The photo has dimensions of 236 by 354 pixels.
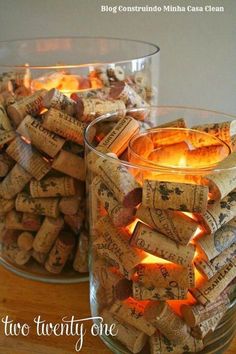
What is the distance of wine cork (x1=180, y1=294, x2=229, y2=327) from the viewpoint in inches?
20.9

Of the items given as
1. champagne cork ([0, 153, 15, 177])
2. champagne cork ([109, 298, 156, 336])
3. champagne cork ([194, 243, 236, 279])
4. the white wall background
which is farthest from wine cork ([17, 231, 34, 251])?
the white wall background

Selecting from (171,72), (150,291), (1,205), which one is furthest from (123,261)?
(171,72)

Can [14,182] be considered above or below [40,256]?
above

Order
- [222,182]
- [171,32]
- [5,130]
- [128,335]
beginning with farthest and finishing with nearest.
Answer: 1. [171,32]
2. [5,130]
3. [128,335]
4. [222,182]

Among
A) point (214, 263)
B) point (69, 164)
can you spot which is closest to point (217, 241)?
point (214, 263)

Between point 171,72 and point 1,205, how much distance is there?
485 millimetres

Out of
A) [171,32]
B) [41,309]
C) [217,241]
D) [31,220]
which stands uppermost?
[171,32]

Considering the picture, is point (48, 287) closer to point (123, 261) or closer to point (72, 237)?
point (72, 237)

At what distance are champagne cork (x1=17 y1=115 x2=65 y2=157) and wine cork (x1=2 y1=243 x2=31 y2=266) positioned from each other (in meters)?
0.20

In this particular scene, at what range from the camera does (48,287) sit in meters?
0.74

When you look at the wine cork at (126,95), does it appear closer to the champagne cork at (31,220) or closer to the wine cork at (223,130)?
the wine cork at (223,130)

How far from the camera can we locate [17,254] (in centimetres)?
76

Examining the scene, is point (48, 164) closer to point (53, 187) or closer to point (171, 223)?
point (53, 187)

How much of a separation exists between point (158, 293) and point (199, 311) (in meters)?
0.06
